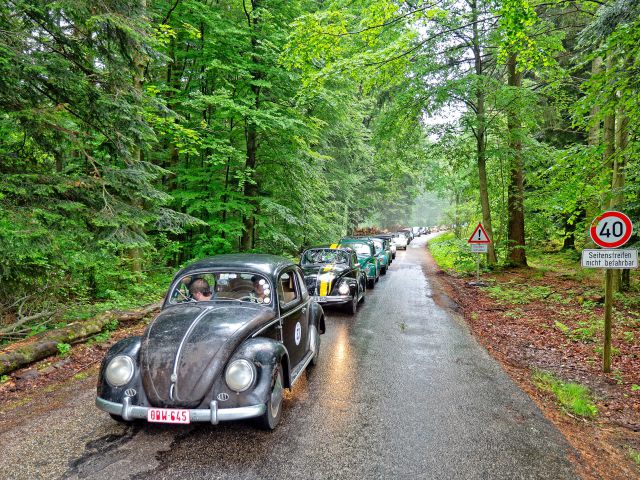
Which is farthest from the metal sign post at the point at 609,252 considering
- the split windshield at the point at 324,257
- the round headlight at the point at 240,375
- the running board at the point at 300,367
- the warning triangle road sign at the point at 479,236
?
the warning triangle road sign at the point at 479,236

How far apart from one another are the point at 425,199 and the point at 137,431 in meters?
110

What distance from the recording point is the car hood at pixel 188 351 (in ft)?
10.9

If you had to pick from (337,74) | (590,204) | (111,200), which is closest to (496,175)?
(590,204)

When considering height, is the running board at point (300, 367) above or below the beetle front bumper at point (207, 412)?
below

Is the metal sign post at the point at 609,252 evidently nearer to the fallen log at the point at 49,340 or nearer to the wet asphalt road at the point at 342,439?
the wet asphalt road at the point at 342,439

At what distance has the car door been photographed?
468cm

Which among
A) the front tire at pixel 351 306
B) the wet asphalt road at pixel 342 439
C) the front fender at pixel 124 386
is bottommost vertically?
the wet asphalt road at pixel 342 439

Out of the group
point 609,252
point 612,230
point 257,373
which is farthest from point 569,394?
point 257,373

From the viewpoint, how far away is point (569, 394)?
194 inches

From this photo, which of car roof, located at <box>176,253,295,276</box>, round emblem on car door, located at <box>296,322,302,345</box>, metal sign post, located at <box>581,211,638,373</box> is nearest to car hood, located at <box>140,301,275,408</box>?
car roof, located at <box>176,253,295,276</box>

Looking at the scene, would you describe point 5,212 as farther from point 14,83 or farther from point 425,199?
point 425,199

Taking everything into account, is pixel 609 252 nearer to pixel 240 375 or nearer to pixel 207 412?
pixel 240 375

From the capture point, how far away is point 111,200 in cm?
605

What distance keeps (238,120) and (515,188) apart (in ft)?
38.2
